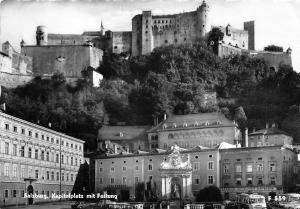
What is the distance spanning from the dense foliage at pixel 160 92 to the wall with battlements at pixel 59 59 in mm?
4786

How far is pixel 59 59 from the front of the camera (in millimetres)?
97562

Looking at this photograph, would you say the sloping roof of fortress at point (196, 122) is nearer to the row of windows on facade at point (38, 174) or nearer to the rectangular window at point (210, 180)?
the rectangular window at point (210, 180)

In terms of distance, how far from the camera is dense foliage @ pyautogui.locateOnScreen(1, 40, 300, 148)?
77.6 metres

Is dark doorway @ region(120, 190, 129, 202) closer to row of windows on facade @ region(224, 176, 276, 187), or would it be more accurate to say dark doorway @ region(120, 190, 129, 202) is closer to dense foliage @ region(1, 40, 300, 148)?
row of windows on facade @ region(224, 176, 276, 187)

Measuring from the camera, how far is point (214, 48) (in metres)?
104

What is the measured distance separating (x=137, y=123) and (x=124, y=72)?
21.1 meters

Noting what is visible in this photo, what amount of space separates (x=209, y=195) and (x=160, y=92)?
40231mm

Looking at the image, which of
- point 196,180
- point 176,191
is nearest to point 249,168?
point 196,180

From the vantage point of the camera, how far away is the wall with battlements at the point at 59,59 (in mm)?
97562

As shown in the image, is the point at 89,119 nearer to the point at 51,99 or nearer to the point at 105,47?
the point at 51,99

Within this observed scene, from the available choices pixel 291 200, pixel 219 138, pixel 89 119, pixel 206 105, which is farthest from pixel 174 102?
pixel 291 200

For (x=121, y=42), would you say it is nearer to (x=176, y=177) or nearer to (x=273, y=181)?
(x=176, y=177)

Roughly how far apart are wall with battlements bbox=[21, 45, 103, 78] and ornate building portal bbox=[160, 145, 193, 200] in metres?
48.5

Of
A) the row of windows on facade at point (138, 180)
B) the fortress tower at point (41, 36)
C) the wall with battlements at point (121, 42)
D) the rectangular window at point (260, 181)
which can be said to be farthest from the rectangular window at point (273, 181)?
the fortress tower at point (41, 36)
